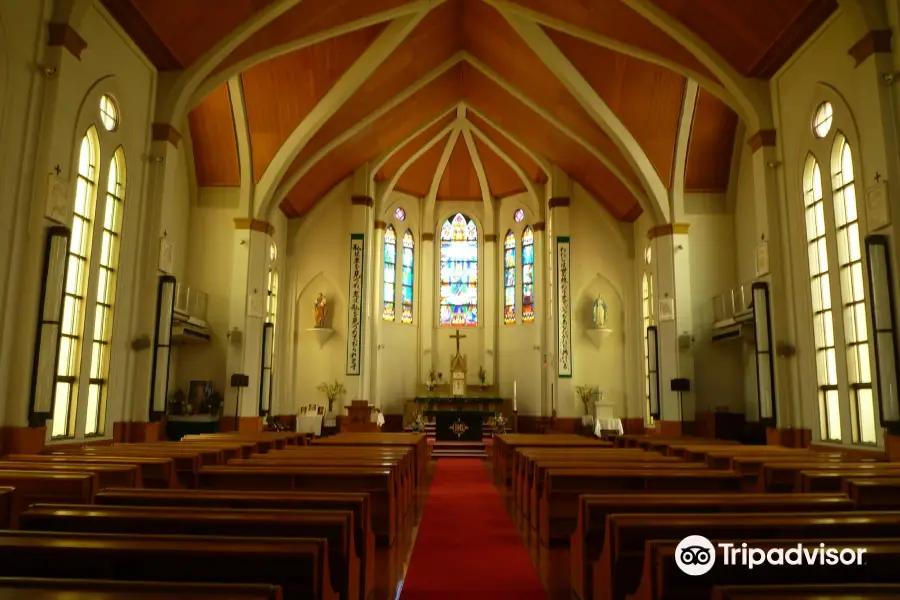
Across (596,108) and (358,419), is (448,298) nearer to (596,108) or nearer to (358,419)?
(358,419)

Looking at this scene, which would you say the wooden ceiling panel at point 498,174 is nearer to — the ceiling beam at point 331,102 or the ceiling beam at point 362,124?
the ceiling beam at point 362,124

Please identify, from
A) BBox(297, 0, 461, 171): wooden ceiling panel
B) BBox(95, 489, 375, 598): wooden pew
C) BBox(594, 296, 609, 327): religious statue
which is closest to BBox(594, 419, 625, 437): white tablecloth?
BBox(594, 296, 609, 327): religious statue

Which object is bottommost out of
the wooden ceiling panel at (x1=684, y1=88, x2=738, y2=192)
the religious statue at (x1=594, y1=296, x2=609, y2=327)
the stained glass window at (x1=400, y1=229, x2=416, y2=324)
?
the religious statue at (x1=594, y1=296, x2=609, y2=327)

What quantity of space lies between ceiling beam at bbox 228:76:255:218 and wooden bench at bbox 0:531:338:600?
1347cm

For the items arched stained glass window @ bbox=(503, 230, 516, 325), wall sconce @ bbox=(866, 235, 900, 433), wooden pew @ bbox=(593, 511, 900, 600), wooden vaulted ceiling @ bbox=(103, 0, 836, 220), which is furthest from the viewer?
arched stained glass window @ bbox=(503, 230, 516, 325)

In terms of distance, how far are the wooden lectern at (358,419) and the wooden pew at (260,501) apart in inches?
599

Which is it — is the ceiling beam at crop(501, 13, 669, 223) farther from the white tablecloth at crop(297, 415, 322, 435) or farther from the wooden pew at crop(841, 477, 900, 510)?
the wooden pew at crop(841, 477, 900, 510)

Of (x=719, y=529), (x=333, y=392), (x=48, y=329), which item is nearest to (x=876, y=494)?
(x=719, y=529)

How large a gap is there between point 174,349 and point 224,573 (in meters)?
14.5

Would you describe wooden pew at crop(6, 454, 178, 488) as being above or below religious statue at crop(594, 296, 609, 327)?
below

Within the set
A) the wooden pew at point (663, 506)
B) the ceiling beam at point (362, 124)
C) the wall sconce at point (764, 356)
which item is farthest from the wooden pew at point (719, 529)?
the ceiling beam at point (362, 124)

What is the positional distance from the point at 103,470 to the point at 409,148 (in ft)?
57.7

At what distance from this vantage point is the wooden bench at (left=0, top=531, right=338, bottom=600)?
2.38 meters

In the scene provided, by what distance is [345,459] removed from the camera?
670cm
